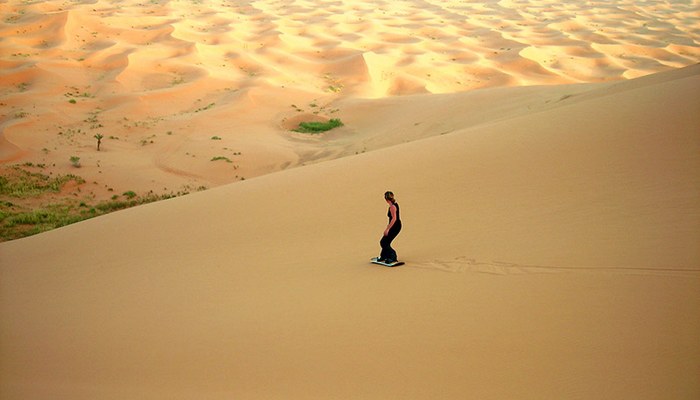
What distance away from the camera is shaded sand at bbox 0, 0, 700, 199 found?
1647 cm

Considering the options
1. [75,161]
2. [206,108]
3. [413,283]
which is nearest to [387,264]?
[413,283]

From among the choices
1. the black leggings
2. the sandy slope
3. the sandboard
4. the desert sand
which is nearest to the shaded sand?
the desert sand

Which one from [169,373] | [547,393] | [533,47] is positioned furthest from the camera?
[533,47]

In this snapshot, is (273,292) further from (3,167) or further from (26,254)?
(3,167)

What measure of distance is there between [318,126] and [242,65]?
1051 centimetres

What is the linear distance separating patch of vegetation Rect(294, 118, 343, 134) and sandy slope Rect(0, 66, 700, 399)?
32.8ft

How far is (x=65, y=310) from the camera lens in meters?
5.40

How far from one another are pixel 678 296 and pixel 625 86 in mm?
9555

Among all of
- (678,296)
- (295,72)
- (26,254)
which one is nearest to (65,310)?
(26,254)

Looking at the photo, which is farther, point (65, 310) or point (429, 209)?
point (429, 209)

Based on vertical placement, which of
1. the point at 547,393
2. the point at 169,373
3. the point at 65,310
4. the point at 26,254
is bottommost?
the point at 26,254

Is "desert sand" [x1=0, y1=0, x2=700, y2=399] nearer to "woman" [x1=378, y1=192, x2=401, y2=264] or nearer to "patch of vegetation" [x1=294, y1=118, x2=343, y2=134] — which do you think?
"woman" [x1=378, y1=192, x2=401, y2=264]

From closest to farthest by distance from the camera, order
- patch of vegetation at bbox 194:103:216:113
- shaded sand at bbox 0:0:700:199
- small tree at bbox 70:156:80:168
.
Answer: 1. small tree at bbox 70:156:80:168
2. shaded sand at bbox 0:0:700:199
3. patch of vegetation at bbox 194:103:216:113

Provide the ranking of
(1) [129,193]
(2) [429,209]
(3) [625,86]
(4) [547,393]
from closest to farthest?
(4) [547,393]
(2) [429,209]
(3) [625,86]
(1) [129,193]
